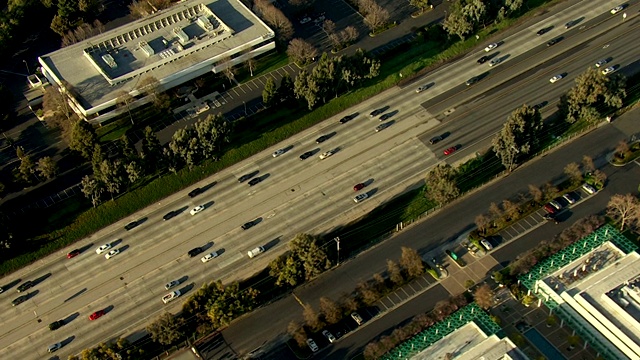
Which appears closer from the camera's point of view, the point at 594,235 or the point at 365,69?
the point at 594,235

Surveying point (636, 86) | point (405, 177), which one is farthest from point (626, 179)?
point (405, 177)

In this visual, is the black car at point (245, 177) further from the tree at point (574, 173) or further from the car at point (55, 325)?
the tree at point (574, 173)

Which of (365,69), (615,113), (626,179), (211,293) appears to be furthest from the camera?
(365,69)

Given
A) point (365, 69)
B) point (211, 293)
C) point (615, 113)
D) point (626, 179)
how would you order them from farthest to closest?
point (365, 69), point (615, 113), point (626, 179), point (211, 293)

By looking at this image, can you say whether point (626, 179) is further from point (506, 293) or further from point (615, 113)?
point (506, 293)

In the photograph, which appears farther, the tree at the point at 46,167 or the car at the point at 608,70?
the car at the point at 608,70

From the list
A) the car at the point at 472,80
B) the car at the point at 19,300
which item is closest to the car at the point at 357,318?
the car at the point at 19,300

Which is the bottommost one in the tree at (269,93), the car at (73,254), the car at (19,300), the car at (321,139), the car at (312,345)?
the car at (312,345)

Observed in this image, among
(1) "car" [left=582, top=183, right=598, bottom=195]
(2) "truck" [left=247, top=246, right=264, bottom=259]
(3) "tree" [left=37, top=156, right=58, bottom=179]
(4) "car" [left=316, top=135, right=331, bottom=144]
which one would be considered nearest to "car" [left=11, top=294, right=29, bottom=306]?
(3) "tree" [left=37, top=156, right=58, bottom=179]
